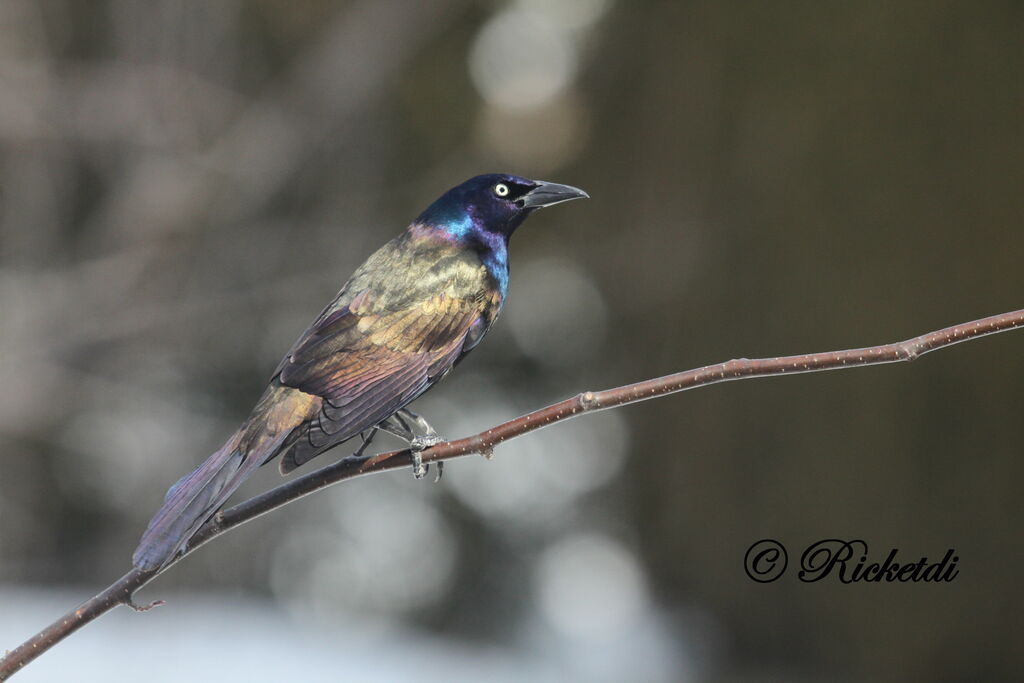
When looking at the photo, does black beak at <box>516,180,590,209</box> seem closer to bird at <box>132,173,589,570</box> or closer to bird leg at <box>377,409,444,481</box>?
bird at <box>132,173,589,570</box>

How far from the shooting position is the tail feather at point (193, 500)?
2.19ft

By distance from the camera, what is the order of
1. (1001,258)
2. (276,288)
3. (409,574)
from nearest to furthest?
1. (1001,258)
2. (276,288)
3. (409,574)

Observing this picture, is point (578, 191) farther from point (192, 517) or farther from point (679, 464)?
point (679, 464)

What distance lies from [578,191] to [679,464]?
3.36 m

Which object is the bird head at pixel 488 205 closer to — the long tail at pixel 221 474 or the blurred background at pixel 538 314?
the long tail at pixel 221 474

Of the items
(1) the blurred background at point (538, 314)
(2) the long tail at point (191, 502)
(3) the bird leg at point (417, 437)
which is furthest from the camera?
(1) the blurred background at point (538, 314)

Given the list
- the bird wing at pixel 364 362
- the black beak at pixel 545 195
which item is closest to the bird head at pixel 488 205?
the black beak at pixel 545 195

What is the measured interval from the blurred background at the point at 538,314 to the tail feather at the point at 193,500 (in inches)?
92.9

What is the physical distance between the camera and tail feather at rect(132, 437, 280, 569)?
2.19ft

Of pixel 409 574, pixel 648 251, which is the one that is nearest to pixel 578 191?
pixel 648 251

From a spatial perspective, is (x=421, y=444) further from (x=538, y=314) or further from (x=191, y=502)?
(x=538, y=314)

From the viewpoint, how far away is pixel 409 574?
4.43 m

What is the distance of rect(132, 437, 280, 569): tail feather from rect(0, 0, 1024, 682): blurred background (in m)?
2.36

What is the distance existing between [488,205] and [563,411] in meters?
0.32
